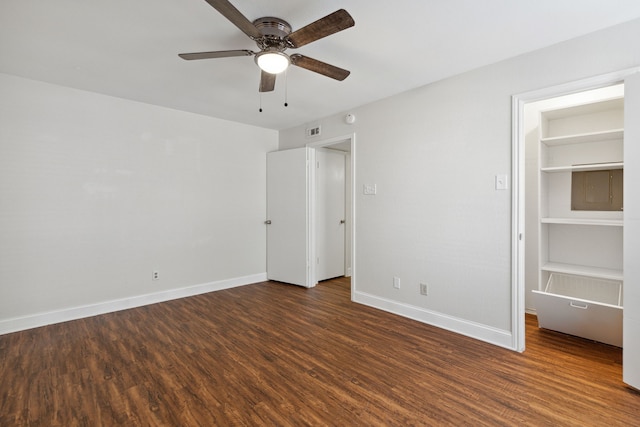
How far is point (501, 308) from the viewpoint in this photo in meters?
2.60

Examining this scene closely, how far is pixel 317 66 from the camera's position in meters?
2.18

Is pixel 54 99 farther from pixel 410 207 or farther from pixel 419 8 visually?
pixel 410 207

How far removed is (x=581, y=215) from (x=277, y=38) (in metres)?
3.28

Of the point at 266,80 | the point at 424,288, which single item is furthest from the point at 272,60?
the point at 424,288

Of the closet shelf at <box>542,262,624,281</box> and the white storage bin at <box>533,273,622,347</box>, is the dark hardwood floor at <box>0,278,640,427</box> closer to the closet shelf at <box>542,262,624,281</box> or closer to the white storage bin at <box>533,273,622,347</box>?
the white storage bin at <box>533,273,622,347</box>

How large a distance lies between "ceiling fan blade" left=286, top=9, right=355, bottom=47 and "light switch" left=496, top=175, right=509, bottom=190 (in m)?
1.80

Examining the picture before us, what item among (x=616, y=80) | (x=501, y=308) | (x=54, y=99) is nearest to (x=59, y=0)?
(x=54, y=99)

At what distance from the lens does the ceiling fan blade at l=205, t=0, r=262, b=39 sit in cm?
149

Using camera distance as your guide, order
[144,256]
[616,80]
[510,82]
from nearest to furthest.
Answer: [616,80], [510,82], [144,256]

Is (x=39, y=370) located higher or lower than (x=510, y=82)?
lower

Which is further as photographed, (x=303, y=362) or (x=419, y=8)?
(x=303, y=362)

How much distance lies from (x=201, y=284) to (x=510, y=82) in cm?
413

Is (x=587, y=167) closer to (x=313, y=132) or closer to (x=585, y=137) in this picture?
(x=585, y=137)

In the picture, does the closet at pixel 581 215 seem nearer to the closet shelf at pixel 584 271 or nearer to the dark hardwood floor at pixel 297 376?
the closet shelf at pixel 584 271
